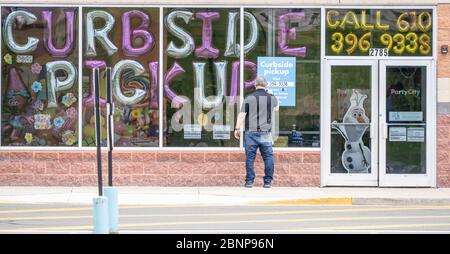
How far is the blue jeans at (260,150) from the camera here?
1800cm

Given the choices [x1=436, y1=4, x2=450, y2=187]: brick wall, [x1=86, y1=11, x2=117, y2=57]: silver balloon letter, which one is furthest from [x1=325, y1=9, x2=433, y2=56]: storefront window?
[x1=86, y1=11, x2=117, y2=57]: silver balloon letter

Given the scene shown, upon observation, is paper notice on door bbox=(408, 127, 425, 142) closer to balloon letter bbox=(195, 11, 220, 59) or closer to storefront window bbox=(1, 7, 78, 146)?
balloon letter bbox=(195, 11, 220, 59)

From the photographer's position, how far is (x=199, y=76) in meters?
18.8

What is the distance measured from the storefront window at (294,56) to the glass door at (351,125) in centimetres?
26

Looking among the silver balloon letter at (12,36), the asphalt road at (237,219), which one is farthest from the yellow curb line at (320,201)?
the silver balloon letter at (12,36)

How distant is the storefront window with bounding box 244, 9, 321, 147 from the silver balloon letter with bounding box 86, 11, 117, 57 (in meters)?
2.46

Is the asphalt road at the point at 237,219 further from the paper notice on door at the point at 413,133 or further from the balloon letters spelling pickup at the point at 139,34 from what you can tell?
the balloon letters spelling pickup at the point at 139,34

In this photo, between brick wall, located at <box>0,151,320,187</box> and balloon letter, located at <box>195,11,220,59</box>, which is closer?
brick wall, located at <box>0,151,320,187</box>

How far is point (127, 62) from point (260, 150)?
2.94 m

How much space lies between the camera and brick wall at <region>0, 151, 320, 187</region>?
18.5 metres

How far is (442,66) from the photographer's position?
18578 mm

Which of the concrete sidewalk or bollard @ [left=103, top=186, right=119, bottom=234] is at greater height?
bollard @ [left=103, top=186, right=119, bottom=234]

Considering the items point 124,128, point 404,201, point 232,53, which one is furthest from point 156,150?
point 404,201

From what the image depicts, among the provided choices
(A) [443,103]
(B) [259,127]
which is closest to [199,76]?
(B) [259,127]
